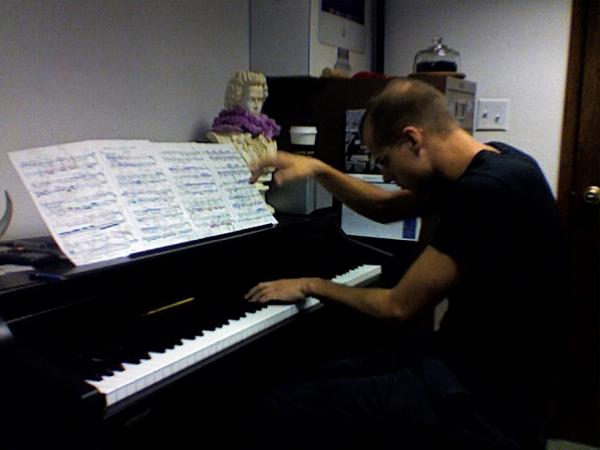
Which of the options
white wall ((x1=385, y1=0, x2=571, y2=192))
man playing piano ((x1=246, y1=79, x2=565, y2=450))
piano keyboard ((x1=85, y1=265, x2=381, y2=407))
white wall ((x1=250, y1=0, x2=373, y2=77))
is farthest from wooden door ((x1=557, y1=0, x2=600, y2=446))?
piano keyboard ((x1=85, y1=265, x2=381, y2=407))

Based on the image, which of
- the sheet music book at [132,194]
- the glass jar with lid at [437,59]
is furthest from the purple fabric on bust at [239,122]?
the glass jar with lid at [437,59]

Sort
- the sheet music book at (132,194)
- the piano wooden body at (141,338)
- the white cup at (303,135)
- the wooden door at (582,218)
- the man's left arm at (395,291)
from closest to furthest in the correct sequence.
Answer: the piano wooden body at (141,338) < the sheet music book at (132,194) < the man's left arm at (395,291) < the white cup at (303,135) < the wooden door at (582,218)

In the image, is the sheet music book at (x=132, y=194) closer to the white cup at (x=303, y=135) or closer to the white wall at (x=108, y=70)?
the white wall at (x=108, y=70)

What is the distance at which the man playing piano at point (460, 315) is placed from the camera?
4.05 ft

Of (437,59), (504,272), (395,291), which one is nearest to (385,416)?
(395,291)

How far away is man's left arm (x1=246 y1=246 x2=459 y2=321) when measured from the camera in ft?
4.23

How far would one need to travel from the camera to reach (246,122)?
176 cm

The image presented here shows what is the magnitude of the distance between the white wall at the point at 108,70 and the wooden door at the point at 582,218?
4.08 feet

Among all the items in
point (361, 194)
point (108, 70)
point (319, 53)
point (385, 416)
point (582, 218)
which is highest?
point (319, 53)

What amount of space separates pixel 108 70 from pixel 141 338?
86 cm

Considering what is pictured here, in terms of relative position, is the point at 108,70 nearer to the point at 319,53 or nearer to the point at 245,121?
the point at 245,121

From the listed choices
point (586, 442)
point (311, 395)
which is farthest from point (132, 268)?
point (586, 442)

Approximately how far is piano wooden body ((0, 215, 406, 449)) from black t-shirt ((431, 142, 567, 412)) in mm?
436

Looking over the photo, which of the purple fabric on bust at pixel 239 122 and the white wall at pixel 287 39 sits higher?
the white wall at pixel 287 39
